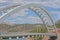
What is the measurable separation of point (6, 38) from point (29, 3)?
165 inches

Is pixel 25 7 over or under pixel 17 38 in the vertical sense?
over

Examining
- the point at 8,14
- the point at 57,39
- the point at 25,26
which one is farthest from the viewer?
the point at 25,26

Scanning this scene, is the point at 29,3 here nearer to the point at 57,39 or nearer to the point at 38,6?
the point at 38,6

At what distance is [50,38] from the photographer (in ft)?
109

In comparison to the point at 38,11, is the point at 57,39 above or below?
below

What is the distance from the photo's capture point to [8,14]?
23984 millimetres

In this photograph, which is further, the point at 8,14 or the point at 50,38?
the point at 50,38

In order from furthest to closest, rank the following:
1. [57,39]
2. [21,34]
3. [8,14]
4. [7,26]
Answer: [7,26], [57,39], [21,34], [8,14]

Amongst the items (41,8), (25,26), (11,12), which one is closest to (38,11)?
→ (41,8)

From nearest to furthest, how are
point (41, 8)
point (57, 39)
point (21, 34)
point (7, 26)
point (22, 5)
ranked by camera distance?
point (22, 5), point (21, 34), point (41, 8), point (57, 39), point (7, 26)

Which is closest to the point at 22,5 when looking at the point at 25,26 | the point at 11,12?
the point at 11,12

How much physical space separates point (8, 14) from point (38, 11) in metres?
9.13

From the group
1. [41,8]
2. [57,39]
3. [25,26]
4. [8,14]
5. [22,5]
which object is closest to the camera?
[8,14]

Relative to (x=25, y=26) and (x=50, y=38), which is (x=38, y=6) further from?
(x=25, y=26)
